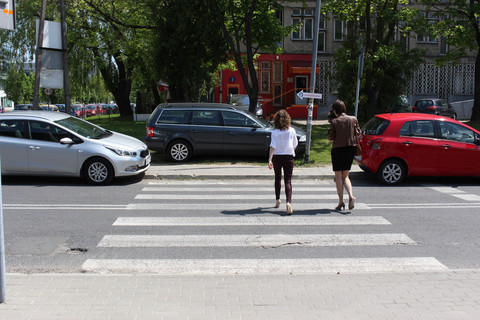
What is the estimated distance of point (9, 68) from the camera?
27.6 meters

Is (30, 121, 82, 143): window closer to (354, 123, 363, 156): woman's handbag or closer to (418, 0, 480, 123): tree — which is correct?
(354, 123, 363, 156): woman's handbag

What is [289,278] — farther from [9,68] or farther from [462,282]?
[9,68]

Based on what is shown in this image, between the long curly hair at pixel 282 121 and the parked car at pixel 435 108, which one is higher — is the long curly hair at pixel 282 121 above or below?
below

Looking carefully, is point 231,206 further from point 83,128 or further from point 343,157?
point 83,128

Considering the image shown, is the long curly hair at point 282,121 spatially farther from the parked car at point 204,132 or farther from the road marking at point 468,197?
the parked car at point 204,132

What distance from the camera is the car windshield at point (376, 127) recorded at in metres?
10.6

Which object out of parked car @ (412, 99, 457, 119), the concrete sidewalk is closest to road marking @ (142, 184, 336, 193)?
the concrete sidewalk

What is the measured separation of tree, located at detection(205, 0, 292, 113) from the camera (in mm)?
17359

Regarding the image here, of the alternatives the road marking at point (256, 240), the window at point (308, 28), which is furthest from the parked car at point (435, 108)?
the road marking at point (256, 240)

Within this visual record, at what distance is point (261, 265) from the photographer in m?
5.20

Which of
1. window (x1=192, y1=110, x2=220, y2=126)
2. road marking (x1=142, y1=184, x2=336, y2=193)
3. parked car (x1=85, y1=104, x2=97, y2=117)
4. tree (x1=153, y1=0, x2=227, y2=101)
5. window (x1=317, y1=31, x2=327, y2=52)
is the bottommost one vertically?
road marking (x1=142, y1=184, x2=336, y2=193)

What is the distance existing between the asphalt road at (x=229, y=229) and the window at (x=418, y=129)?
1344 millimetres

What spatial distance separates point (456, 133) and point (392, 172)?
186 cm

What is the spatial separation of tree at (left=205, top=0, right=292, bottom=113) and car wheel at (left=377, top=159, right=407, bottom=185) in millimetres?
8436
